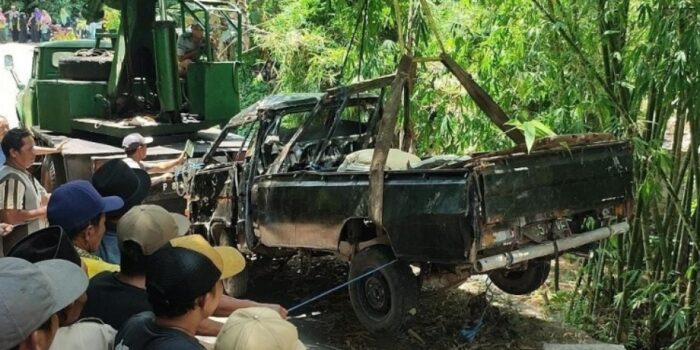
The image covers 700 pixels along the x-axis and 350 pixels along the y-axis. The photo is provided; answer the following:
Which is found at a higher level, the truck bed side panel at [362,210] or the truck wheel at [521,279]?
the truck bed side panel at [362,210]

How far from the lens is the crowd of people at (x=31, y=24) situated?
1090 inches

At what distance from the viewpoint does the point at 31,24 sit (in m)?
28.3

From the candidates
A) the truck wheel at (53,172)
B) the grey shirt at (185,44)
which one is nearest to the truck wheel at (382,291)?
the truck wheel at (53,172)

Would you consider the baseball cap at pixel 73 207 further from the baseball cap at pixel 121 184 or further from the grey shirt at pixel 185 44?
the grey shirt at pixel 185 44

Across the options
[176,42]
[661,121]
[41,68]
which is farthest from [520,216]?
[41,68]

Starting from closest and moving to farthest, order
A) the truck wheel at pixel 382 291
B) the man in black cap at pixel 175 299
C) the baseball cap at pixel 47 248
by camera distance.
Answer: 1. the man in black cap at pixel 175 299
2. the baseball cap at pixel 47 248
3. the truck wheel at pixel 382 291

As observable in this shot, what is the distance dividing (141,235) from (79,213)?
39 centimetres

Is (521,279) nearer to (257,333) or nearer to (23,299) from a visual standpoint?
(257,333)

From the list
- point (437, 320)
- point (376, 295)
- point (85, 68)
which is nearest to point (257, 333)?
point (376, 295)

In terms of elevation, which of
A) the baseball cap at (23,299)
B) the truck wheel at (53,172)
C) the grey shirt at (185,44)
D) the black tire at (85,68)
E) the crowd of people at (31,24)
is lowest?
the truck wheel at (53,172)

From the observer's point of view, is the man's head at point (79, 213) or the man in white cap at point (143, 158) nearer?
the man's head at point (79, 213)

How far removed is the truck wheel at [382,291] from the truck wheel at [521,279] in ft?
3.61

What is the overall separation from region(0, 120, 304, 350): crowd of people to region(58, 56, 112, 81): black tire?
6.38 m

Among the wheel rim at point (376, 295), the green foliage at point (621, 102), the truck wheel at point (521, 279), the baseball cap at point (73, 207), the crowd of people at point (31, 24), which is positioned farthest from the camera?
the crowd of people at point (31, 24)
